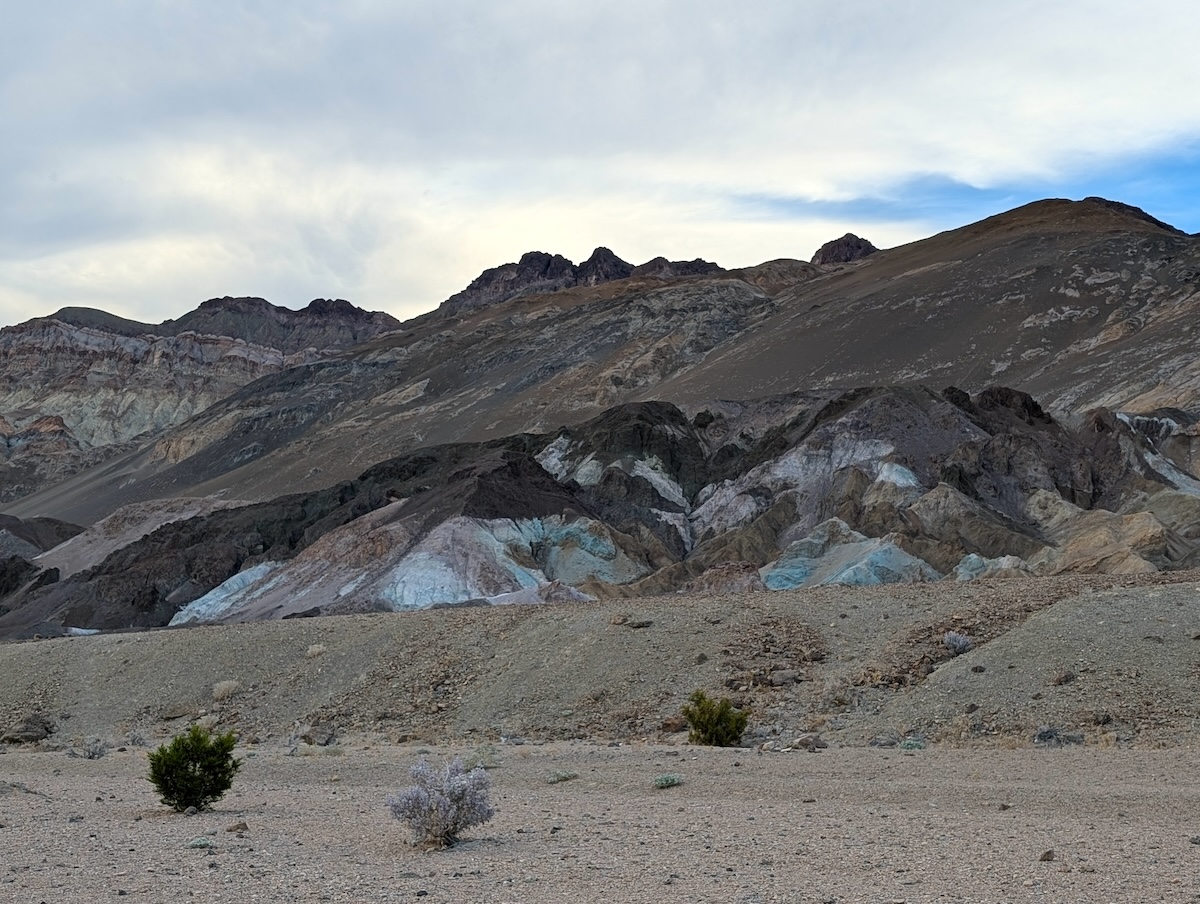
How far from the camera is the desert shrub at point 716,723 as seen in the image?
1595 centimetres

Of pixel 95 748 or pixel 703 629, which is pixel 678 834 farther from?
pixel 95 748

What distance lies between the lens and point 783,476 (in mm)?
58562

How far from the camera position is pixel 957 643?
17.9m

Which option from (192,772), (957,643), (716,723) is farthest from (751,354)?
(192,772)

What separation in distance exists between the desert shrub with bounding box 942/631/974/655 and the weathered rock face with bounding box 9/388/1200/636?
56.5 feet

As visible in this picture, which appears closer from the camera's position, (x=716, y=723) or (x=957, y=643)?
(x=716, y=723)

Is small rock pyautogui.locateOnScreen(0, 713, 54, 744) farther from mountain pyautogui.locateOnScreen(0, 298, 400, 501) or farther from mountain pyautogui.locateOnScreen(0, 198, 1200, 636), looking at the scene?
mountain pyautogui.locateOnScreen(0, 298, 400, 501)

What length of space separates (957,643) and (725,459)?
50157 mm

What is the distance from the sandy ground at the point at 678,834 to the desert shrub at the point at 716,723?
0.70 metres

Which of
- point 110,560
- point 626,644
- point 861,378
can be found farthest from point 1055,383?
point 626,644

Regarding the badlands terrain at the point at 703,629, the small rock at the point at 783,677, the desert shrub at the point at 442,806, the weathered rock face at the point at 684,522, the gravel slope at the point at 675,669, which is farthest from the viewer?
the weathered rock face at the point at 684,522

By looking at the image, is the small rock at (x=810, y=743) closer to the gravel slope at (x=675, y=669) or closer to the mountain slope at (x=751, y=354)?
the gravel slope at (x=675, y=669)

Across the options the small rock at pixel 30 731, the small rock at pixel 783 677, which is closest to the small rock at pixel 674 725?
the small rock at pixel 783 677

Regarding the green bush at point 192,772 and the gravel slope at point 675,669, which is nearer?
the green bush at point 192,772
